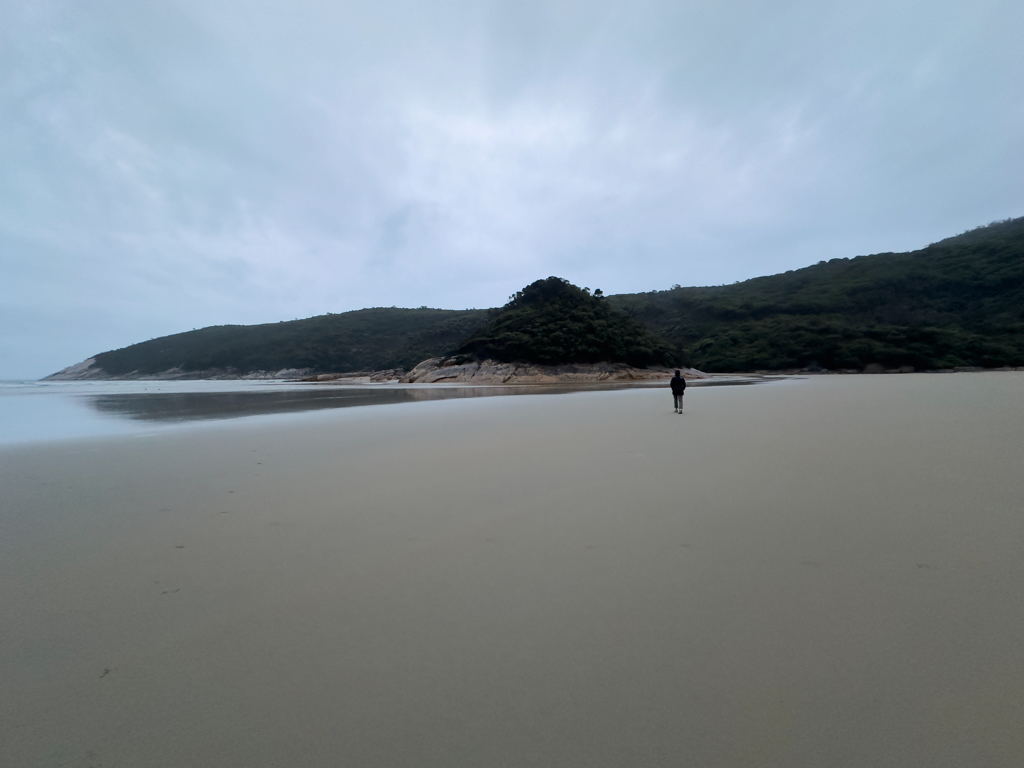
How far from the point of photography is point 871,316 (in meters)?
58.9

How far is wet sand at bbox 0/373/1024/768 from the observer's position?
1455 millimetres

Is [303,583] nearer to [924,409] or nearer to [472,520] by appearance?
[472,520]

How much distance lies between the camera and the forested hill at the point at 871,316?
4347 cm

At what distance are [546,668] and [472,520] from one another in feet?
5.59

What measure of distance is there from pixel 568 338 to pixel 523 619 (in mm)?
37946

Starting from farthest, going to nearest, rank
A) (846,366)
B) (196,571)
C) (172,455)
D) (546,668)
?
(846,366) < (172,455) < (196,571) < (546,668)

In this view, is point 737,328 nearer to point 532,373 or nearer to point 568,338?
point 568,338

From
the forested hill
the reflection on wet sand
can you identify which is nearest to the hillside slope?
the forested hill

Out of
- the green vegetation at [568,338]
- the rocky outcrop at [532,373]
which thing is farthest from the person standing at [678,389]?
the green vegetation at [568,338]

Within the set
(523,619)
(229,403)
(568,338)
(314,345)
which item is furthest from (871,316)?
(314,345)

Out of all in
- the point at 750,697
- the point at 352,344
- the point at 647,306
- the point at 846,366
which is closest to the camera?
the point at 750,697

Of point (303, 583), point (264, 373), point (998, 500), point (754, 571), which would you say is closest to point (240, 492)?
point (303, 583)

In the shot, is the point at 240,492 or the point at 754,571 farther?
the point at 240,492

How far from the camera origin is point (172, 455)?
6062 mm
